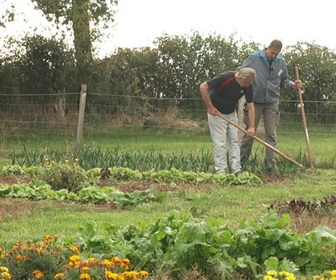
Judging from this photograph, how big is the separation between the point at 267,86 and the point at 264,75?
0.17m

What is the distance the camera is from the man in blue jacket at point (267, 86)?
1151 cm

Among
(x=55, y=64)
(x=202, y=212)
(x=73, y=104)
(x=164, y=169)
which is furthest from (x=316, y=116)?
(x=202, y=212)

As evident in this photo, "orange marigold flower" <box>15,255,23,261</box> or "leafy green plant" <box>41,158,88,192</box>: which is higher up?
"orange marigold flower" <box>15,255,23,261</box>

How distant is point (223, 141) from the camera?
10930 mm

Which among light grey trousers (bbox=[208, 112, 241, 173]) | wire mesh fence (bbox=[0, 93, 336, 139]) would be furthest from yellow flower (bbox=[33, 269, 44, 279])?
wire mesh fence (bbox=[0, 93, 336, 139])

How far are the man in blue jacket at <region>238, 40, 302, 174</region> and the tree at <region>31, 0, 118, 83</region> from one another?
1072 cm

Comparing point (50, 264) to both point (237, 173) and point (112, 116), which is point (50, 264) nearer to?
point (237, 173)

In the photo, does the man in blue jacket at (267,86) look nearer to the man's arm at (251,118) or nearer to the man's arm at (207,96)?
the man's arm at (251,118)

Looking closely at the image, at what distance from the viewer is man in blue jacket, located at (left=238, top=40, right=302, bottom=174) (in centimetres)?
1151

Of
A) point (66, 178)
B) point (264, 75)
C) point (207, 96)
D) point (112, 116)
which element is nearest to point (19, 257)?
point (66, 178)

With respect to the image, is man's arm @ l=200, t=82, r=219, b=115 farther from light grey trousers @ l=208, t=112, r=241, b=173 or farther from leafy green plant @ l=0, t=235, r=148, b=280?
leafy green plant @ l=0, t=235, r=148, b=280

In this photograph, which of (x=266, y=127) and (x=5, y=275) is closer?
(x=5, y=275)

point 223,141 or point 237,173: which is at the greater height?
point 223,141

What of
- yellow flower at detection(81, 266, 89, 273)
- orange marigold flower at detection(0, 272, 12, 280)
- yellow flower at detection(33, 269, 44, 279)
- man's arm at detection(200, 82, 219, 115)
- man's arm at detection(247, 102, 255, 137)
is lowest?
yellow flower at detection(33, 269, 44, 279)
